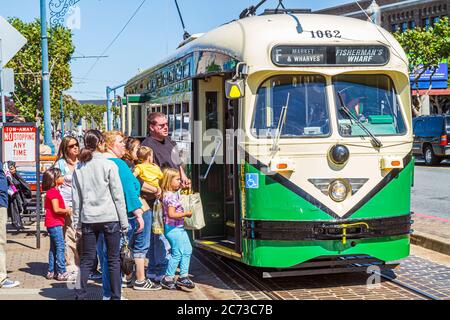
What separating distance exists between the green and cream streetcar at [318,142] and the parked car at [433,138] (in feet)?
62.4

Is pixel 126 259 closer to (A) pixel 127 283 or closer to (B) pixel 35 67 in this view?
(A) pixel 127 283

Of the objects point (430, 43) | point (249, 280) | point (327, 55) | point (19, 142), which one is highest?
point (430, 43)

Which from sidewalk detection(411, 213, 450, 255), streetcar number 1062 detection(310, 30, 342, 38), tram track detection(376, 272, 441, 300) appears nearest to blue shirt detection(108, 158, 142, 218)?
streetcar number 1062 detection(310, 30, 342, 38)

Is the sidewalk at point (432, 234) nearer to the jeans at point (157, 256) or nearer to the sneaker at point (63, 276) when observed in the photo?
the jeans at point (157, 256)

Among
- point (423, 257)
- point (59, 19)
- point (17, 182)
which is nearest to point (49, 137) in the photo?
point (59, 19)

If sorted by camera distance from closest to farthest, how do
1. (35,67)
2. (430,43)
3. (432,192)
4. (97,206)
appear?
(97,206), (432,192), (35,67), (430,43)

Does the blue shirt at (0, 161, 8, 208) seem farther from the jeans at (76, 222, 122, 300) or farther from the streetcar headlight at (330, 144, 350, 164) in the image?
the streetcar headlight at (330, 144, 350, 164)

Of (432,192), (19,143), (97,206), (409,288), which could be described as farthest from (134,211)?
(432,192)

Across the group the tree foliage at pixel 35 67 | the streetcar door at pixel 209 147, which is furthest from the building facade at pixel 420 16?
the streetcar door at pixel 209 147

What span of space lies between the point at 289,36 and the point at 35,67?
36.4 m

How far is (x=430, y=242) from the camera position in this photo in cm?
1022

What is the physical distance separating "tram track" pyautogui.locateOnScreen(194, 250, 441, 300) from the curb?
165 centimetres

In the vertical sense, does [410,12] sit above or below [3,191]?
above
